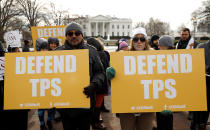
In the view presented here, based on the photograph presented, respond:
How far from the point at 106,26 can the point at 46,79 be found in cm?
9127

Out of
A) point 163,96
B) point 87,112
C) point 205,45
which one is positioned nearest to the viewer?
point 163,96

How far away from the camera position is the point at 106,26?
90.7 meters

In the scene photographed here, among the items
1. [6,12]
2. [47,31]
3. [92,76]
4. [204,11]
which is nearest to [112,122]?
[92,76]

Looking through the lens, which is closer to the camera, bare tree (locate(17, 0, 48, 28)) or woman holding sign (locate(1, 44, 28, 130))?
woman holding sign (locate(1, 44, 28, 130))

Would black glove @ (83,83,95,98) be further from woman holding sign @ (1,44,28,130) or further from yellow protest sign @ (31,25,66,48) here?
yellow protest sign @ (31,25,66,48)

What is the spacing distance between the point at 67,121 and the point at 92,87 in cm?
62

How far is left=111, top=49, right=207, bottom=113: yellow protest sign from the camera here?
1.99 m

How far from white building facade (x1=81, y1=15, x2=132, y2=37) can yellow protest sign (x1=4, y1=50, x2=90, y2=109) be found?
82.7 m

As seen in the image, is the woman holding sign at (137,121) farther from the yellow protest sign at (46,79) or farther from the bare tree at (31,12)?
the bare tree at (31,12)

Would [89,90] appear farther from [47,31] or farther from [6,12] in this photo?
[6,12]

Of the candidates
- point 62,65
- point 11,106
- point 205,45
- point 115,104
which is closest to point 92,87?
point 115,104

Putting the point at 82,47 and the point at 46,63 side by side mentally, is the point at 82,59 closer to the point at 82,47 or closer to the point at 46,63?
the point at 82,47

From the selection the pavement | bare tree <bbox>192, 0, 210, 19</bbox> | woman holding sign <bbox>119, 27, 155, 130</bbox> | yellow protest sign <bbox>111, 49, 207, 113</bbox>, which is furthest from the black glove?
bare tree <bbox>192, 0, 210, 19</bbox>

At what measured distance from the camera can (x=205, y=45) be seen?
2.96m
